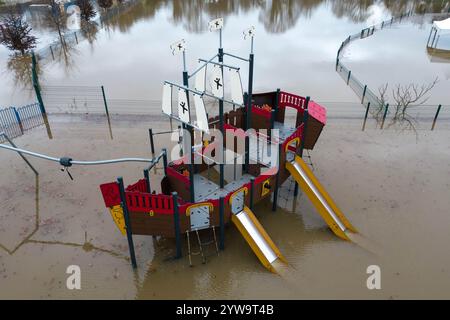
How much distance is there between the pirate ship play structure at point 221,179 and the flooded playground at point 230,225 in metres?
0.59

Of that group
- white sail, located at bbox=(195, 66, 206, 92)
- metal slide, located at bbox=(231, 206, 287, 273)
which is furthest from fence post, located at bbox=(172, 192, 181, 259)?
white sail, located at bbox=(195, 66, 206, 92)

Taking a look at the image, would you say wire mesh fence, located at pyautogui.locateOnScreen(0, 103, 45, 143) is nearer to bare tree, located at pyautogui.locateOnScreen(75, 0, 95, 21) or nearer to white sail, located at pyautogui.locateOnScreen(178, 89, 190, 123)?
white sail, located at pyautogui.locateOnScreen(178, 89, 190, 123)

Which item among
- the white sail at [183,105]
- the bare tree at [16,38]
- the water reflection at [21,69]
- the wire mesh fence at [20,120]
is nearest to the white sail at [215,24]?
the white sail at [183,105]

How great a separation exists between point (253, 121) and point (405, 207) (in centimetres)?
525

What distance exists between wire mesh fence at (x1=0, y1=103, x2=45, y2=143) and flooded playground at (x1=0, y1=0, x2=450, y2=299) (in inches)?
21.7

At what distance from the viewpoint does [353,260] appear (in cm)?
852

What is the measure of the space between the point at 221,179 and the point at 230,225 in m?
1.59

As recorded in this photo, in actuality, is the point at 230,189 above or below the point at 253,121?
below

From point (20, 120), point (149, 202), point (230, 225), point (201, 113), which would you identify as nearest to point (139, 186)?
point (149, 202)

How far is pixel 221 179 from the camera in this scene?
877 cm
